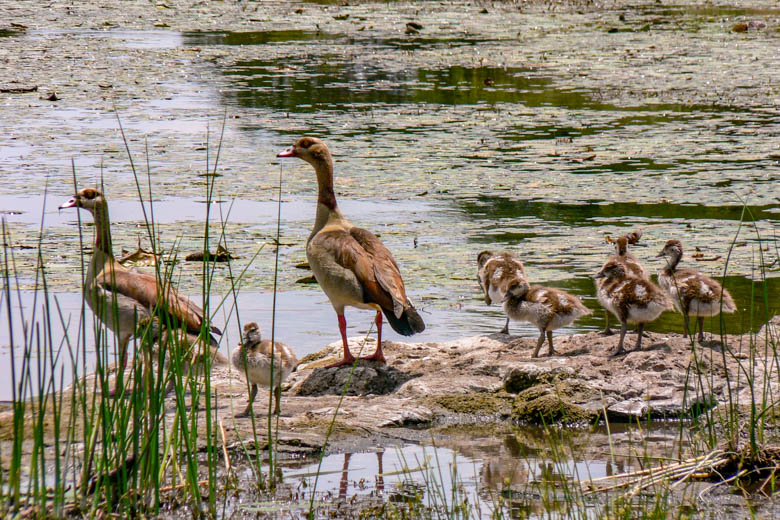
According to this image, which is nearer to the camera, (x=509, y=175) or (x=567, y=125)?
(x=509, y=175)

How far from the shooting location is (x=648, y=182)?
12.3 metres

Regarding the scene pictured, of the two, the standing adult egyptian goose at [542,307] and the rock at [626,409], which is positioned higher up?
the standing adult egyptian goose at [542,307]

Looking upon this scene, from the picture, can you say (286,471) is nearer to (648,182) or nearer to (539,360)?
(539,360)

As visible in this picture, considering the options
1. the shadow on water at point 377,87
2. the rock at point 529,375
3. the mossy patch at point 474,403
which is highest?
the shadow on water at point 377,87

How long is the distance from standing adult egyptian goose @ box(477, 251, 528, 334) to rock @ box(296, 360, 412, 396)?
117 cm

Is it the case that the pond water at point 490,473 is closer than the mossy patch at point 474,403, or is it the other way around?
the pond water at point 490,473

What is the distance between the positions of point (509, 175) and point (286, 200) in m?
2.57

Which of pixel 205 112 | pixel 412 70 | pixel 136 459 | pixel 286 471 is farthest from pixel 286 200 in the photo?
pixel 412 70

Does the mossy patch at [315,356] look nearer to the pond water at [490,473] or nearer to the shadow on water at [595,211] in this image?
the pond water at [490,473]

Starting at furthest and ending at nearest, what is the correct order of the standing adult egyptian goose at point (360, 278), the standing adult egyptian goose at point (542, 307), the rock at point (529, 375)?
the standing adult egyptian goose at point (542, 307) < the standing adult egyptian goose at point (360, 278) < the rock at point (529, 375)

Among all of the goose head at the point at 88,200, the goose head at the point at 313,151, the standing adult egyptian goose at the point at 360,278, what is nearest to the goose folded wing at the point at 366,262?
the standing adult egyptian goose at the point at 360,278

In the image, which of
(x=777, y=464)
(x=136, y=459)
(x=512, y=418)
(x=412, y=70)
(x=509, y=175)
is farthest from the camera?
(x=412, y=70)

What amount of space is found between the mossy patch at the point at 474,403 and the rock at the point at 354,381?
1.69 ft

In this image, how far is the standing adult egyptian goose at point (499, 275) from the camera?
7.92 meters
